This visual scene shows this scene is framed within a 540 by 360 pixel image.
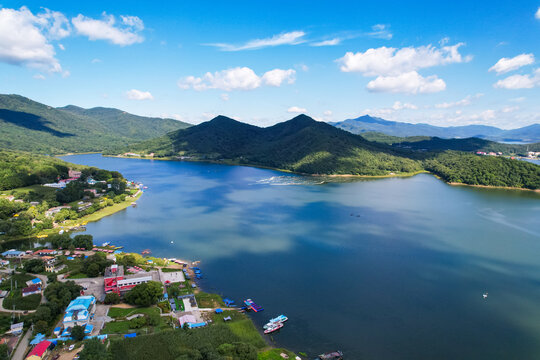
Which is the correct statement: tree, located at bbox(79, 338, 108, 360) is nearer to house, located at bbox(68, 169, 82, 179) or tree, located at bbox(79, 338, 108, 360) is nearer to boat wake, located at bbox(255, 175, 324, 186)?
house, located at bbox(68, 169, 82, 179)

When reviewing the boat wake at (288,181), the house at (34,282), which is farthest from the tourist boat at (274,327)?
the boat wake at (288,181)

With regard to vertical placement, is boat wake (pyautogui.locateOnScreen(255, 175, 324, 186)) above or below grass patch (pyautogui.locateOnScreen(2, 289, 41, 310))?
above

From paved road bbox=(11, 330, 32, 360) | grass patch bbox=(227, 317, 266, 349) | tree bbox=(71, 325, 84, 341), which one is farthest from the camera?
grass patch bbox=(227, 317, 266, 349)

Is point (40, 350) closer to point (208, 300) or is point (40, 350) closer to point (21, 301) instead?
point (21, 301)

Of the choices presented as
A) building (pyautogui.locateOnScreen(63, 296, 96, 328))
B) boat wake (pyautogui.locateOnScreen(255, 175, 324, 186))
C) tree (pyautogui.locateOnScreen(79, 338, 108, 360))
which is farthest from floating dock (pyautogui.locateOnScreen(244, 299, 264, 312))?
boat wake (pyautogui.locateOnScreen(255, 175, 324, 186))

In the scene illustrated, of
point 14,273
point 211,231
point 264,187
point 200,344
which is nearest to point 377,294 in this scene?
point 200,344

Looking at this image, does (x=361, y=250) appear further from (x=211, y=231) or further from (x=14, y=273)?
(x=14, y=273)

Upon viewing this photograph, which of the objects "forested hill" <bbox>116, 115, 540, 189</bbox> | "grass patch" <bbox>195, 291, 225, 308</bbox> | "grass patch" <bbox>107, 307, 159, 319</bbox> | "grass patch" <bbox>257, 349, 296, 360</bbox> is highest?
"forested hill" <bbox>116, 115, 540, 189</bbox>
